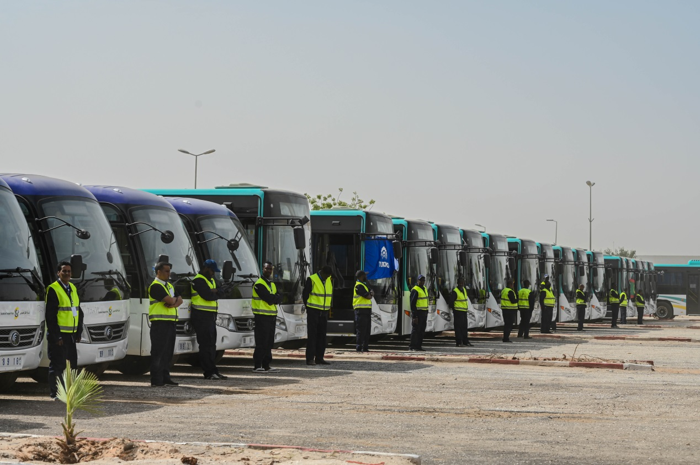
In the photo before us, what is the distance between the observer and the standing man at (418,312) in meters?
24.5

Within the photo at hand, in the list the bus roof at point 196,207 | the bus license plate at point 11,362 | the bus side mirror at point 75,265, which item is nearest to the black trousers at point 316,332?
the bus roof at point 196,207

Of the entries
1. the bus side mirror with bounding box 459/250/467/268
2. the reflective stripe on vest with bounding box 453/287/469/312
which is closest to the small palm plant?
the reflective stripe on vest with bounding box 453/287/469/312

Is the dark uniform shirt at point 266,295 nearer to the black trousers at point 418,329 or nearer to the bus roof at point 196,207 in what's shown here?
the bus roof at point 196,207

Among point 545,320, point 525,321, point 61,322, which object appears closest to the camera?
point 61,322

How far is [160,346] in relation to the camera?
15320 mm

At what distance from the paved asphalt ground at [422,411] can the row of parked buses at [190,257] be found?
81cm

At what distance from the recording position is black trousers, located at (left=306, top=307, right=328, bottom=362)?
1972cm

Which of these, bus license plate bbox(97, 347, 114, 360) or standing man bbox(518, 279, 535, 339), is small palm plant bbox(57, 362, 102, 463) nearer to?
bus license plate bbox(97, 347, 114, 360)

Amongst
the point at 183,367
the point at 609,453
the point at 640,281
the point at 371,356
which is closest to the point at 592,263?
the point at 640,281

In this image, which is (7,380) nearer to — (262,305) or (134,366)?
(134,366)

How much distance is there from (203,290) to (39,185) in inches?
126

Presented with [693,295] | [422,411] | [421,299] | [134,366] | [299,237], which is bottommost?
[422,411]

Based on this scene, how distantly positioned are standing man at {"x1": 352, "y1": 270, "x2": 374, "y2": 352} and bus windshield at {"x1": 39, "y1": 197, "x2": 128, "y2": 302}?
8.43m

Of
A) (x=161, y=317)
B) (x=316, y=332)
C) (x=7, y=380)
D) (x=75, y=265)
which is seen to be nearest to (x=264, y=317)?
(x=316, y=332)
